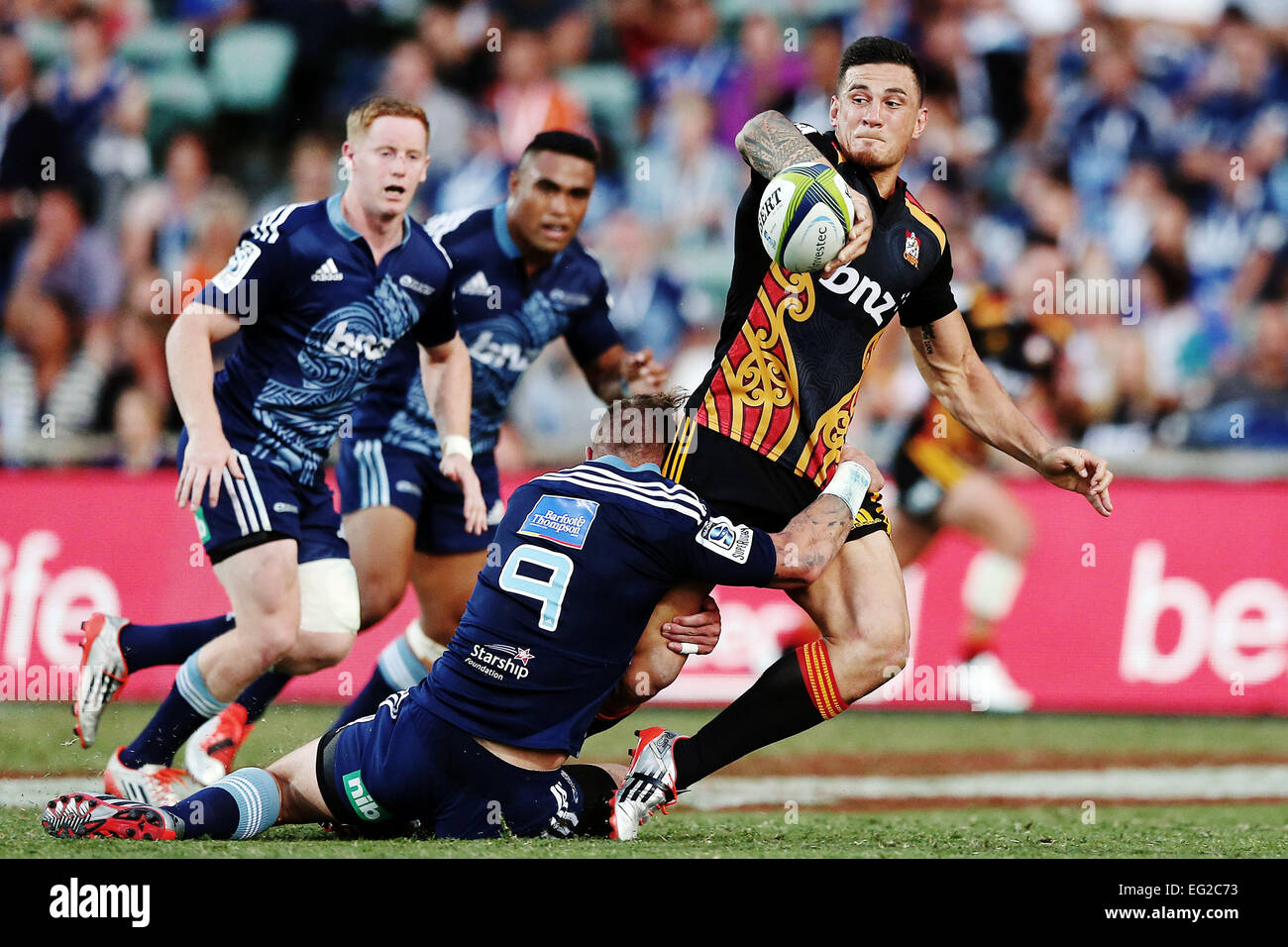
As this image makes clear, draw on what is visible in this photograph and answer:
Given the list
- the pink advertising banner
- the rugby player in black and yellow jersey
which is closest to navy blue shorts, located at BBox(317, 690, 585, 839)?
the rugby player in black and yellow jersey

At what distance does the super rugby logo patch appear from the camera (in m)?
4.36

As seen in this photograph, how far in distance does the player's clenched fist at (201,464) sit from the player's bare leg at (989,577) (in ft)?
18.1

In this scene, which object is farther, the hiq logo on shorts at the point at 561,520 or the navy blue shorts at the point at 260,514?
the navy blue shorts at the point at 260,514

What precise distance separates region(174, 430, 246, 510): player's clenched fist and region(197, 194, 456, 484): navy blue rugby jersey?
568mm

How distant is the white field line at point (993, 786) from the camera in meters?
6.29

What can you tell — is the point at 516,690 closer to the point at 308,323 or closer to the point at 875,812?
the point at 308,323


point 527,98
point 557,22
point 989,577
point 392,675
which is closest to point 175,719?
point 392,675

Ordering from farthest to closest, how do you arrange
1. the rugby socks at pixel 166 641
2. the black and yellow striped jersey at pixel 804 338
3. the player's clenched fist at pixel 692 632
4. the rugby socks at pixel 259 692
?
the rugby socks at pixel 259 692 < the rugby socks at pixel 166 641 < the black and yellow striped jersey at pixel 804 338 < the player's clenched fist at pixel 692 632

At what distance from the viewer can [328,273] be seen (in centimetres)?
541

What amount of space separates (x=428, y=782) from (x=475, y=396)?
259 cm

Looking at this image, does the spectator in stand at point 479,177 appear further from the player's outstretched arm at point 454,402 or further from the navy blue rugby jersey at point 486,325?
the player's outstretched arm at point 454,402

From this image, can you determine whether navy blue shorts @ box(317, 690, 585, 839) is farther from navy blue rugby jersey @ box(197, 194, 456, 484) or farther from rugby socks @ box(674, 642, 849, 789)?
navy blue rugby jersey @ box(197, 194, 456, 484)
